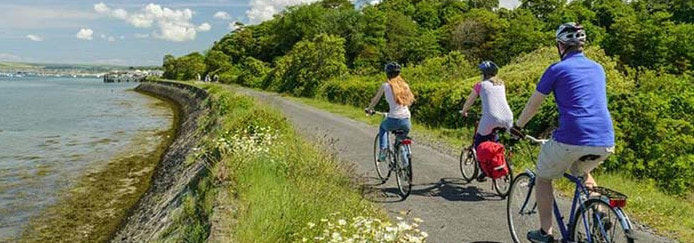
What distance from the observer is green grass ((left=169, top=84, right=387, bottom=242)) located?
466 cm

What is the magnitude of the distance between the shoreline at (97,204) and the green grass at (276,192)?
8.36 feet

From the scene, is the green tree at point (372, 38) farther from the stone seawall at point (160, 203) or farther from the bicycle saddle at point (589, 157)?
the bicycle saddle at point (589, 157)

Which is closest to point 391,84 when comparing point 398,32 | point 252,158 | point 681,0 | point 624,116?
point 252,158

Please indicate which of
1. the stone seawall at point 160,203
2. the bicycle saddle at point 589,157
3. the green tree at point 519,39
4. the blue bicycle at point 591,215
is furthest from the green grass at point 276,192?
the green tree at point 519,39

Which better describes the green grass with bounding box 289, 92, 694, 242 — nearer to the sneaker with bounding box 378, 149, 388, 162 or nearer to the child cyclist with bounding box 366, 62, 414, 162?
the child cyclist with bounding box 366, 62, 414, 162

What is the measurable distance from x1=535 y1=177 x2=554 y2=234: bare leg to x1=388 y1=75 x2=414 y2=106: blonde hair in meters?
3.19

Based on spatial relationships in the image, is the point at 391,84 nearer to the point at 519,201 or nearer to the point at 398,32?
the point at 519,201

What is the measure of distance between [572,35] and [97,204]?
34.8ft

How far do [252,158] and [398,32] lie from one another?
207 ft

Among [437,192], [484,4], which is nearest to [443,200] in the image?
[437,192]

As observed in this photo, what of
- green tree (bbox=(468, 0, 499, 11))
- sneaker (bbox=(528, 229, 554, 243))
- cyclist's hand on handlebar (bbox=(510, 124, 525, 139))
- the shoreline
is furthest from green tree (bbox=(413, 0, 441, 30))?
sneaker (bbox=(528, 229, 554, 243))

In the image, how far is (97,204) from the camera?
11.5 metres

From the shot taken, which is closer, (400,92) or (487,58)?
(400,92)

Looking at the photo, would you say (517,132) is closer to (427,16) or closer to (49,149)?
(49,149)
